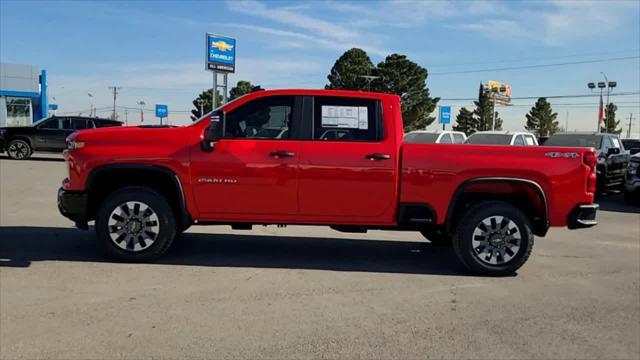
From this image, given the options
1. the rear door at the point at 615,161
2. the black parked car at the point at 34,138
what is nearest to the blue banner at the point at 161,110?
the black parked car at the point at 34,138

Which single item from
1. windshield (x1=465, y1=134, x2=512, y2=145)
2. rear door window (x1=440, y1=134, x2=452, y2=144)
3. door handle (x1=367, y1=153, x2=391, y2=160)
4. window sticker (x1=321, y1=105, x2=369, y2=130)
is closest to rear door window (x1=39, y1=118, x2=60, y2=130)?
rear door window (x1=440, y1=134, x2=452, y2=144)

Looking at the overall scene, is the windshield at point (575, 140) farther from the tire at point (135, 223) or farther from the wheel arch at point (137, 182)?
Answer: the tire at point (135, 223)

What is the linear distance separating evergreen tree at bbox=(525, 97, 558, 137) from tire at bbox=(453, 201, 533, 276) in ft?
278

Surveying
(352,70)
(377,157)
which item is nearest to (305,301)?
(377,157)

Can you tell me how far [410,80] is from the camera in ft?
202

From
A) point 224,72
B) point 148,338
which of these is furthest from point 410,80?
point 148,338

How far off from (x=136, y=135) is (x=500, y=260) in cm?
428

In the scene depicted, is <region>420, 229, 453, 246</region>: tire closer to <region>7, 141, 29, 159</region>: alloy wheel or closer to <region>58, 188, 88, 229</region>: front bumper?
<region>58, 188, 88, 229</region>: front bumper

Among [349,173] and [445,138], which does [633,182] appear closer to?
[445,138]

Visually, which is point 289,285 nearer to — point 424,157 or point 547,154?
point 424,157

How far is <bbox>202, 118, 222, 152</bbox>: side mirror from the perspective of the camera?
568 centimetres

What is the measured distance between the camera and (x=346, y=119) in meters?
5.94

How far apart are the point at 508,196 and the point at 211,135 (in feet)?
11.3

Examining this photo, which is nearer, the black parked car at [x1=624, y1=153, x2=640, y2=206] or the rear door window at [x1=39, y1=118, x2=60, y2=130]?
the black parked car at [x1=624, y1=153, x2=640, y2=206]
